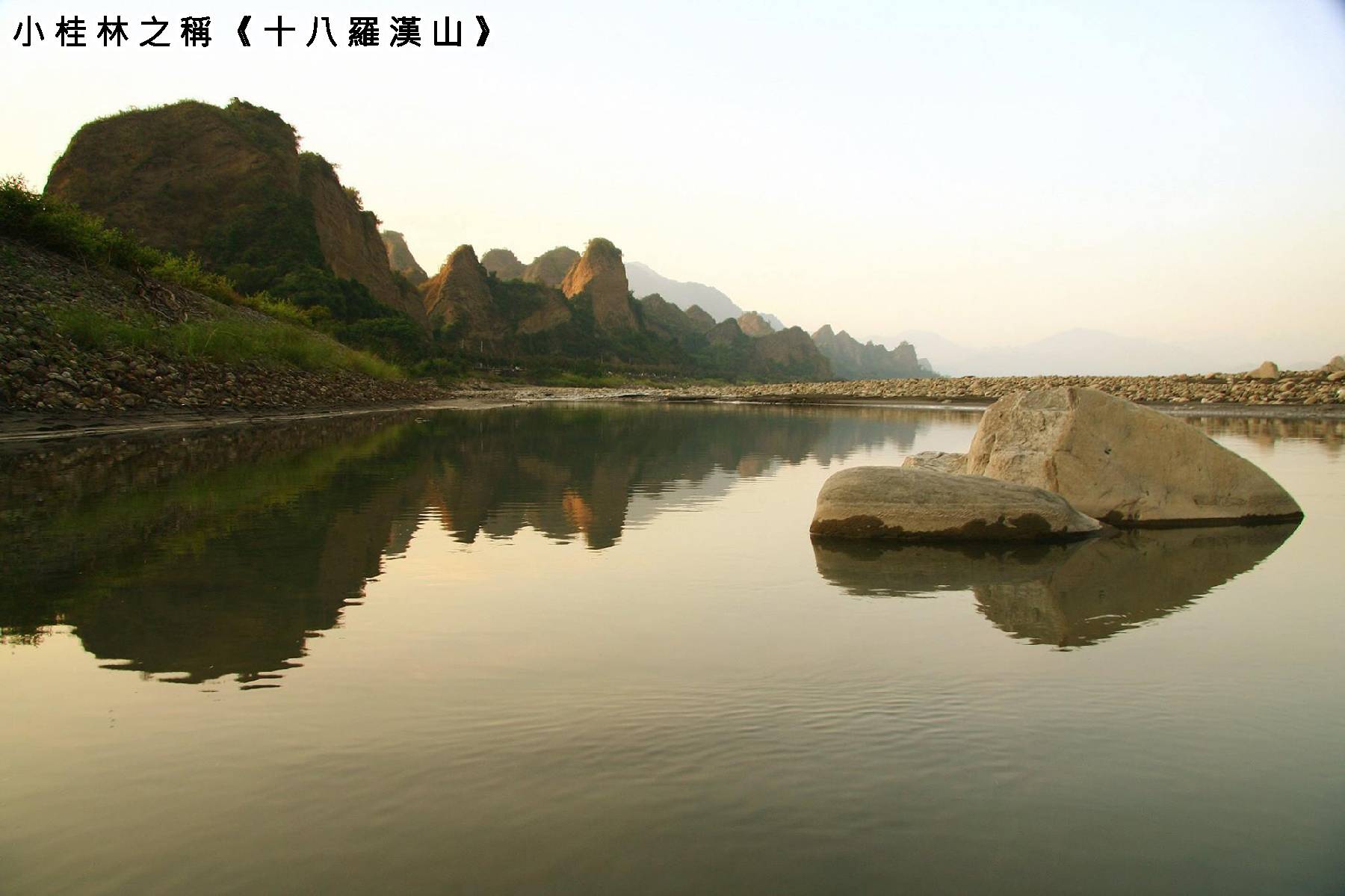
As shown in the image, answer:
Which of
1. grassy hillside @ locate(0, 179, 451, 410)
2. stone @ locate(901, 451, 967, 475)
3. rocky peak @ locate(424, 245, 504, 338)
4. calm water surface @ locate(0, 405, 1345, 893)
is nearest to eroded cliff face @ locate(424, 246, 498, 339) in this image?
Result: rocky peak @ locate(424, 245, 504, 338)

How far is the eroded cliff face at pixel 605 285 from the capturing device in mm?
149500

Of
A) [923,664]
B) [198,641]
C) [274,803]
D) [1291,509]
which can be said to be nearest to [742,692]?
[923,664]

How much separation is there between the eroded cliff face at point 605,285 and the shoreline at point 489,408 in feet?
245

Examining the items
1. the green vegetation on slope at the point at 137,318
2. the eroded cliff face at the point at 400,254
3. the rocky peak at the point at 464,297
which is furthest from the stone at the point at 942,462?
the eroded cliff face at the point at 400,254

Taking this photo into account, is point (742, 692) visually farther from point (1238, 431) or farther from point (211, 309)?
point (211, 309)

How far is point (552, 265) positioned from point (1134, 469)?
183927 mm

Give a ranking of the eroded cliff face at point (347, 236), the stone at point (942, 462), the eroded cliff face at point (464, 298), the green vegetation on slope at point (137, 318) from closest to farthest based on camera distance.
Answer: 1. the stone at point (942, 462)
2. the green vegetation on slope at point (137, 318)
3. the eroded cliff face at point (347, 236)
4. the eroded cliff face at point (464, 298)

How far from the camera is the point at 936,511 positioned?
9.07 metres

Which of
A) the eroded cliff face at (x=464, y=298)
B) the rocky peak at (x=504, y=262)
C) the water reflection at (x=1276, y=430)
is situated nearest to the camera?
the water reflection at (x=1276, y=430)

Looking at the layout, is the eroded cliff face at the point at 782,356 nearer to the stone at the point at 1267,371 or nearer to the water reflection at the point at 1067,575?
the stone at the point at 1267,371

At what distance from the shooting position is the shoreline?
18844 mm

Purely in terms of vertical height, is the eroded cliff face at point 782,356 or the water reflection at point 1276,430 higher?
the eroded cliff face at point 782,356

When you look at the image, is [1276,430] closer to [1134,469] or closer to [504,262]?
[1134,469]

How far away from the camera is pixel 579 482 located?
14.2 meters
